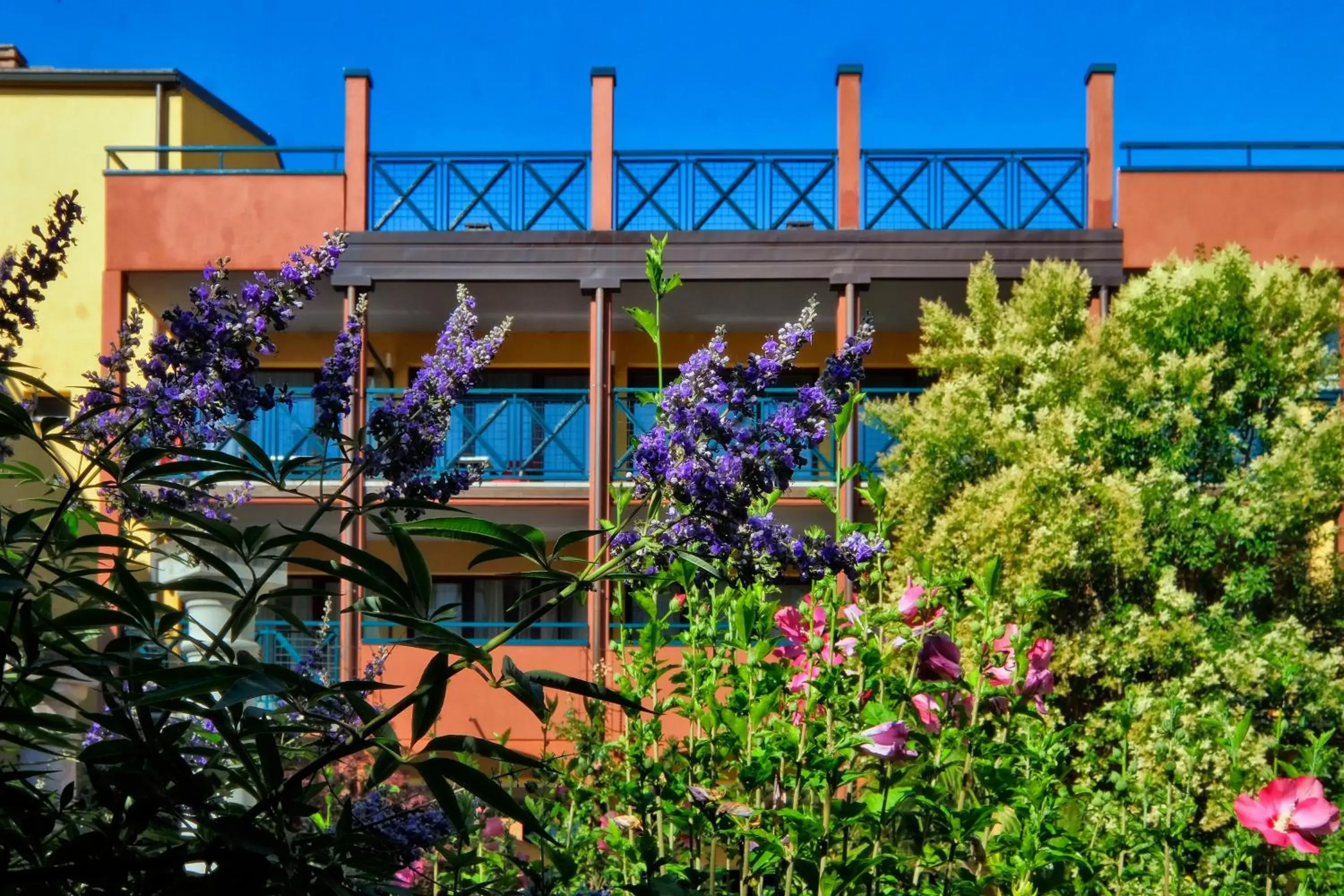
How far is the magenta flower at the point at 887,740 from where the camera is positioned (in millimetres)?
2492

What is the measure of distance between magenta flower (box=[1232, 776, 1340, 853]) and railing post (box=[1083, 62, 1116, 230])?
511 inches

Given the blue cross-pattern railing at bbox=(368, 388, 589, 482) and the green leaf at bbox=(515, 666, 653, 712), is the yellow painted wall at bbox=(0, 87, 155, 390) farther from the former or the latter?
the green leaf at bbox=(515, 666, 653, 712)

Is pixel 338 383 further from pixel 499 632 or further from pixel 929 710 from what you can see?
pixel 499 632

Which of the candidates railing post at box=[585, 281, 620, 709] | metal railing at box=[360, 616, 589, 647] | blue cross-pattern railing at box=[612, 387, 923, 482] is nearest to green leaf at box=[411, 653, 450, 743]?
metal railing at box=[360, 616, 589, 647]

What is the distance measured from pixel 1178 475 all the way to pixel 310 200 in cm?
981

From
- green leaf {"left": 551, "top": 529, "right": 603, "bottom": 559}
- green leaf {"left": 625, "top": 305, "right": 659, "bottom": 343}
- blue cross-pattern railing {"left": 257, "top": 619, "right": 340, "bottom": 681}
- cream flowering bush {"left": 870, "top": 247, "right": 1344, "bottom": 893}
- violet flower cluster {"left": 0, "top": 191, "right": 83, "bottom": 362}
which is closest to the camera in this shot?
green leaf {"left": 551, "top": 529, "right": 603, "bottom": 559}

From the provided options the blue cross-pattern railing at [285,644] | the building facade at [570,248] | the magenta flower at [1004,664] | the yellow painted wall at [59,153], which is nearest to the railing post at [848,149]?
the building facade at [570,248]

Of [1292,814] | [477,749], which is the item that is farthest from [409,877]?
[1292,814]

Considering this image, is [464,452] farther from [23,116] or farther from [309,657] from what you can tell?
[309,657]

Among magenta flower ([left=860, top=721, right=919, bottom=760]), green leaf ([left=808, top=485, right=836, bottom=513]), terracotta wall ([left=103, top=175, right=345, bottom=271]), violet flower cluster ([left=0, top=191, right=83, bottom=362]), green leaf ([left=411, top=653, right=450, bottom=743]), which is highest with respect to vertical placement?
terracotta wall ([left=103, top=175, right=345, bottom=271])

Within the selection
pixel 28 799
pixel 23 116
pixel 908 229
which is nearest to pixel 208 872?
pixel 28 799

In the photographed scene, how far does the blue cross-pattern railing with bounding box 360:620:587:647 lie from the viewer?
1501cm

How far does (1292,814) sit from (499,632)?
1049cm

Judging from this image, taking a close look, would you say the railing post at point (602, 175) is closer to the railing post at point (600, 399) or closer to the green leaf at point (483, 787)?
the railing post at point (600, 399)
